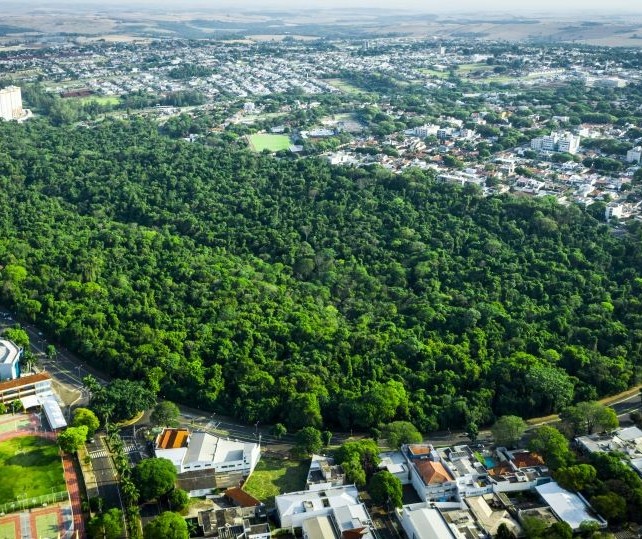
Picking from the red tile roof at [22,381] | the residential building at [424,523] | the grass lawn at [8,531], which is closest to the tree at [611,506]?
the residential building at [424,523]

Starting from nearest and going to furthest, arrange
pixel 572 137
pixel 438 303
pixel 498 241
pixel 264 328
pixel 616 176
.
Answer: pixel 264 328 < pixel 438 303 < pixel 498 241 < pixel 616 176 < pixel 572 137

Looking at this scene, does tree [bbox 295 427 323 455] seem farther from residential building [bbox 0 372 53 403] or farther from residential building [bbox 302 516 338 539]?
residential building [bbox 0 372 53 403]

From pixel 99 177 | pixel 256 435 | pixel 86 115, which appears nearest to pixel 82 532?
pixel 256 435

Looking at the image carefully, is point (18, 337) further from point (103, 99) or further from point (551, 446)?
point (103, 99)

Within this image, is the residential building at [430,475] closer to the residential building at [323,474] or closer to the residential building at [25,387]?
the residential building at [323,474]

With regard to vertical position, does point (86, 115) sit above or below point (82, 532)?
above

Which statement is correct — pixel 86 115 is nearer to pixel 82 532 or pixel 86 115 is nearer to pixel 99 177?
pixel 99 177
